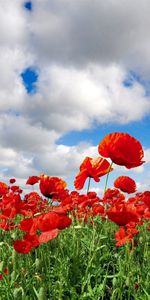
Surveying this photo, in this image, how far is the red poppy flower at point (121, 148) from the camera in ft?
12.0

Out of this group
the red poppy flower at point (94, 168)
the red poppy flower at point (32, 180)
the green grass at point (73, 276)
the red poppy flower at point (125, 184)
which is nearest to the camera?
the green grass at point (73, 276)

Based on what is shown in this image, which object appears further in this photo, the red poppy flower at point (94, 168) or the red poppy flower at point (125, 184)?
the red poppy flower at point (125, 184)

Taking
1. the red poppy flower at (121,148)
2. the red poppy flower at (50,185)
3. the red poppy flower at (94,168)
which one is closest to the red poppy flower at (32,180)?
the red poppy flower at (50,185)

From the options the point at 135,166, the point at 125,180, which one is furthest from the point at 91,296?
the point at 125,180

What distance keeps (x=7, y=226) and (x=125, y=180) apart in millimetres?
1728

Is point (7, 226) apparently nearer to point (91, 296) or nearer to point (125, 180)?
point (91, 296)

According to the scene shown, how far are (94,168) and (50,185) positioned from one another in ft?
2.30

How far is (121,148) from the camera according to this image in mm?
3686

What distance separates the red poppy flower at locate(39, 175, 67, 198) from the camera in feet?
16.2

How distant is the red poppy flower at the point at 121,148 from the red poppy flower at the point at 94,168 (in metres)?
0.66

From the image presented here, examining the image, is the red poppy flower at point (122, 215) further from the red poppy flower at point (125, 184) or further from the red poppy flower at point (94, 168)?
→ the red poppy flower at point (125, 184)

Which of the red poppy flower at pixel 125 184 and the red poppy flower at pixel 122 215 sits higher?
the red poppy flower at pixel 125 184

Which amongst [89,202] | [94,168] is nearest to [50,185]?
[89,202]

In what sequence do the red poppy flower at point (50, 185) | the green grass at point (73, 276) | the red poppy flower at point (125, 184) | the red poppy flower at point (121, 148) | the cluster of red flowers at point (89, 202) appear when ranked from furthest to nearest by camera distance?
the red poppy flower at point (125, 184), the red poppy flower at point (50, 185), the red poppy flower at point (121, 148), the green grass at point (73, 276), the cluster of red flowers at point (89, 202)
